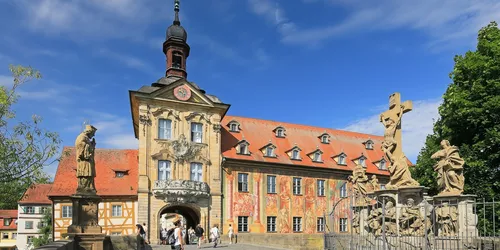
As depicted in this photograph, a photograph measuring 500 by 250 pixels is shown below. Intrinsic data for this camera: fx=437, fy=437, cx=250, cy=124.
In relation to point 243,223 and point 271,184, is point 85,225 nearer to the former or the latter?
point 243,223

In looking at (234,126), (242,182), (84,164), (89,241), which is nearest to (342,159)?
(234,126)

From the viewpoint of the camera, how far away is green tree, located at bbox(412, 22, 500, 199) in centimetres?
2027

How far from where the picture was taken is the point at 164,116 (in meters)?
30.8

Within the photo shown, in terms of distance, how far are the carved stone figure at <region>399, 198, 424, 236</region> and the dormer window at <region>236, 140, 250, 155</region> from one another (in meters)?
22.3

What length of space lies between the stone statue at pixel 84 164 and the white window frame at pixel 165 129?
17158mm

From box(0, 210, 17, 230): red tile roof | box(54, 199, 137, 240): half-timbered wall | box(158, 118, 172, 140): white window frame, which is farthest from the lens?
box(0, 210, 17, 230): red tile roof

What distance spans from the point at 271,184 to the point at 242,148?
3554 millimetres

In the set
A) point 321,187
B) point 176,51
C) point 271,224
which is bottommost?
point 271,224

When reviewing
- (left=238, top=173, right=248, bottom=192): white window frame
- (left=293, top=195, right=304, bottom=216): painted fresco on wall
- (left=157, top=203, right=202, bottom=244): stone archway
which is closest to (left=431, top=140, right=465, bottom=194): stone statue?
(left=157, top=203, right=202, bottom=244): stone archway

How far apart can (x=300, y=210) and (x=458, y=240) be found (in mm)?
24166

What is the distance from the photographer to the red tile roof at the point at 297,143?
34.2 metres

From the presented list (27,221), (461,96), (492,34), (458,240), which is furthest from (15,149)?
(27,221)

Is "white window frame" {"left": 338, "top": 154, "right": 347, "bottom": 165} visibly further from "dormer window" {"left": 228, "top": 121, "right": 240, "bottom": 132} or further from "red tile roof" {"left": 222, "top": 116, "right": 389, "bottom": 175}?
"dormer window" {"left": 228, "top": 121, "right": 240, "bottom": 132}

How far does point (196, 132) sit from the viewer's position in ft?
104
